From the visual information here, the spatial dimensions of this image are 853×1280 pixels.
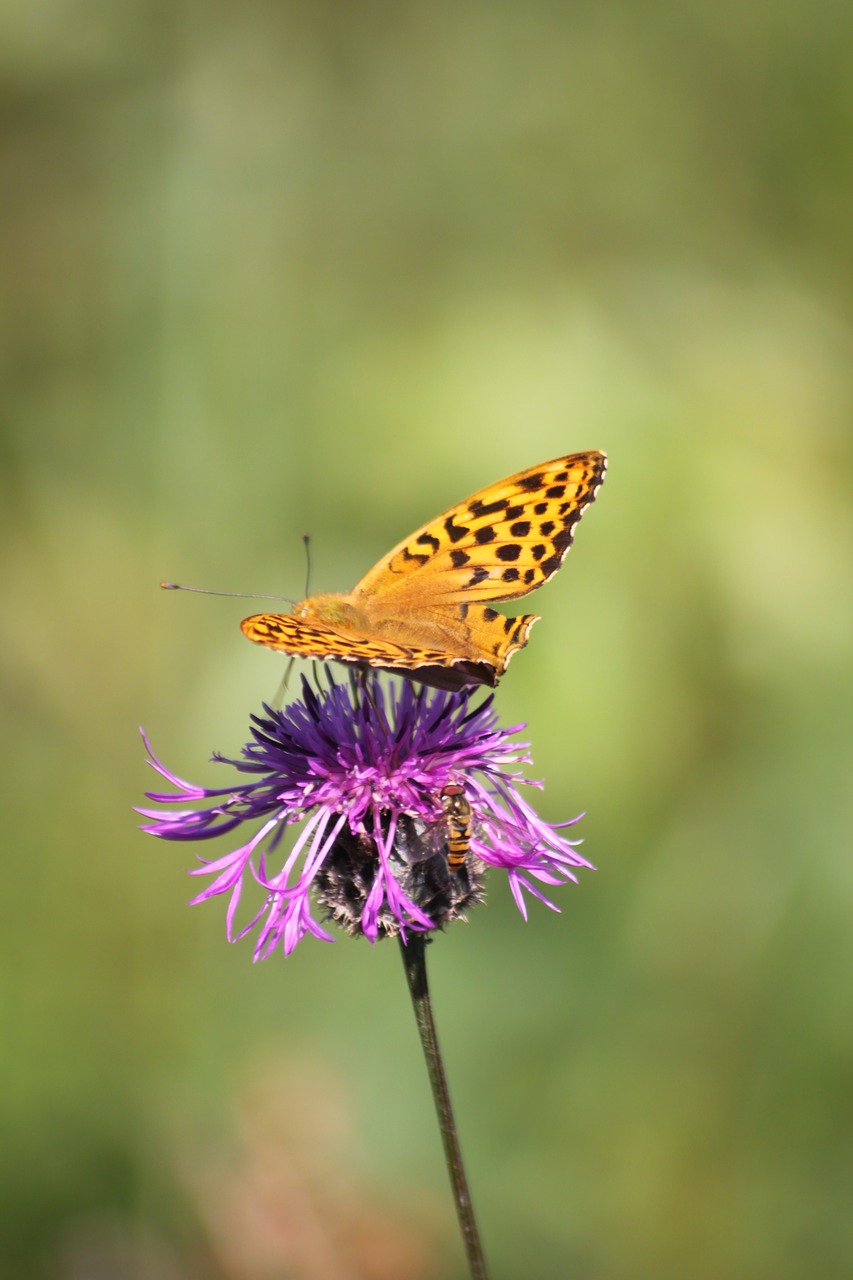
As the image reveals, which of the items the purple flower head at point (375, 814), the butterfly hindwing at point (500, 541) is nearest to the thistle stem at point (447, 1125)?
the purple flower head at point (375, 814)

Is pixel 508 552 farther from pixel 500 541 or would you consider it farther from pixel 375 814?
pixel 375 814

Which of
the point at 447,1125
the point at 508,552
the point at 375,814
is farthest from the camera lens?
the point at 508,552

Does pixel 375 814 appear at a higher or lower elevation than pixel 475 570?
lower

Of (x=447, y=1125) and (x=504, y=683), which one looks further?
(x=504, y=683)

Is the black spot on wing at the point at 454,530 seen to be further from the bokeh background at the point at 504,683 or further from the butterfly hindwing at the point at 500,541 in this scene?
the bokeh background at the point at 504,683

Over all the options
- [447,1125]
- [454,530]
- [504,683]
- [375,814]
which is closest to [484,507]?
[454,530]

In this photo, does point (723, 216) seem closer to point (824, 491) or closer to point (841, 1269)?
point (824, 491)
